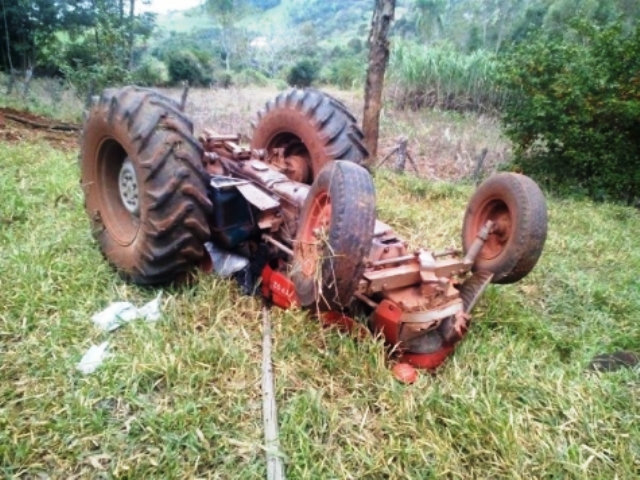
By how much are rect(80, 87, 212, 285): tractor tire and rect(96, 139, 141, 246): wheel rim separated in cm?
1

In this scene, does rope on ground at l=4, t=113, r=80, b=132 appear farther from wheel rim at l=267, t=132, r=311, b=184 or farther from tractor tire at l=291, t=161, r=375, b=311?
tractor tire at l=291, t=161, r=375, b=311

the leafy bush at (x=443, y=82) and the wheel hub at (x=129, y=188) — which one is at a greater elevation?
the leafy bush at (x=443, y=82)

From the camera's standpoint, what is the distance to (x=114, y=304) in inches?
117

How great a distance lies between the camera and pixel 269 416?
86.5 inches

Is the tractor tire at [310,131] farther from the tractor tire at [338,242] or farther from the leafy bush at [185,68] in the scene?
the leafy bush at [185,68]

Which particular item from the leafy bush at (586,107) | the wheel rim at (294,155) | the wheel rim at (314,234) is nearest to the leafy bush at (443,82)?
the leafy bush at (586,107)

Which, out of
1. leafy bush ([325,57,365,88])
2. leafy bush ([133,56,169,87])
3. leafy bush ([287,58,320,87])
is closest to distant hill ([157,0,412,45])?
leafy bush ([325,57,365,88])

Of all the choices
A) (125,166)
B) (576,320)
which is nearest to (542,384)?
(576,320)

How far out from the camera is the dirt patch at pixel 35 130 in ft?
22.4

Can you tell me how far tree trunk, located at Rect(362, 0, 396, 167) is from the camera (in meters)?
7.02

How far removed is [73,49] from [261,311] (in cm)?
1719

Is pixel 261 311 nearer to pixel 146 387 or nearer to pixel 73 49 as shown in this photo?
pixel 146 387

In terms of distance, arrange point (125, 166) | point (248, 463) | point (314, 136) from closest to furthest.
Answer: point (248, 463)
point (125, 166)
point (314, 136)

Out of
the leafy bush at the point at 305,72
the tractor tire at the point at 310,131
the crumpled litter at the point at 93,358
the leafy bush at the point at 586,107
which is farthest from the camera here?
the leafy bush at the point at 305,72
